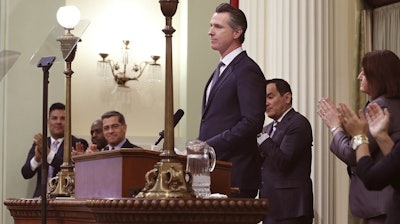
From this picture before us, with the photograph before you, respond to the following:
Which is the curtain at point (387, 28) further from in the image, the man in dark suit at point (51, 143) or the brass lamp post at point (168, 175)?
the brass lamp post at point (168, 175)

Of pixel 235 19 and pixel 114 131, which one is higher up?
pixel 235 19

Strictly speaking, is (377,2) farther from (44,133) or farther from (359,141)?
(44,133)

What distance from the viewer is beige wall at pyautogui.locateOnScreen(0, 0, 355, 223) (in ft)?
30.3

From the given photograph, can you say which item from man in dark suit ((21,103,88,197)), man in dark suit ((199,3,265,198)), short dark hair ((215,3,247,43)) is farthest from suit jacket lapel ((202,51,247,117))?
man in dark suit ((21,103,88,197))

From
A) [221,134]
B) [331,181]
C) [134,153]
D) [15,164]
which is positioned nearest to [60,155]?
[15,164]

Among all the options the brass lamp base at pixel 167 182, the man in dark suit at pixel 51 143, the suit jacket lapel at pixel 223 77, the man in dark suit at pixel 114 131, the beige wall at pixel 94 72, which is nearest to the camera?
the brass lamp base at pixel 167 182

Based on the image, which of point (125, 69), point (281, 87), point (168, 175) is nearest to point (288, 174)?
point (281, 87)

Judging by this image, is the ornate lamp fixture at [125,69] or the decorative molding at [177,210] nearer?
the decorative molding at [177,210]

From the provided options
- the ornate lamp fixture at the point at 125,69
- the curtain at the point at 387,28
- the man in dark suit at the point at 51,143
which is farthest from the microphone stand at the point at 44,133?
the ornate lamp fixture at the point at 125,69

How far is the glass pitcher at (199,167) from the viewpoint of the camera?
346cm

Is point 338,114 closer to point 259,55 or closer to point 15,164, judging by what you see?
point 259,55

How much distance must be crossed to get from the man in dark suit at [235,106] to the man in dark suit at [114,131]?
3.21 metres

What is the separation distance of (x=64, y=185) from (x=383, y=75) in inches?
68.8

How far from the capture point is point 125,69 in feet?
32.5
